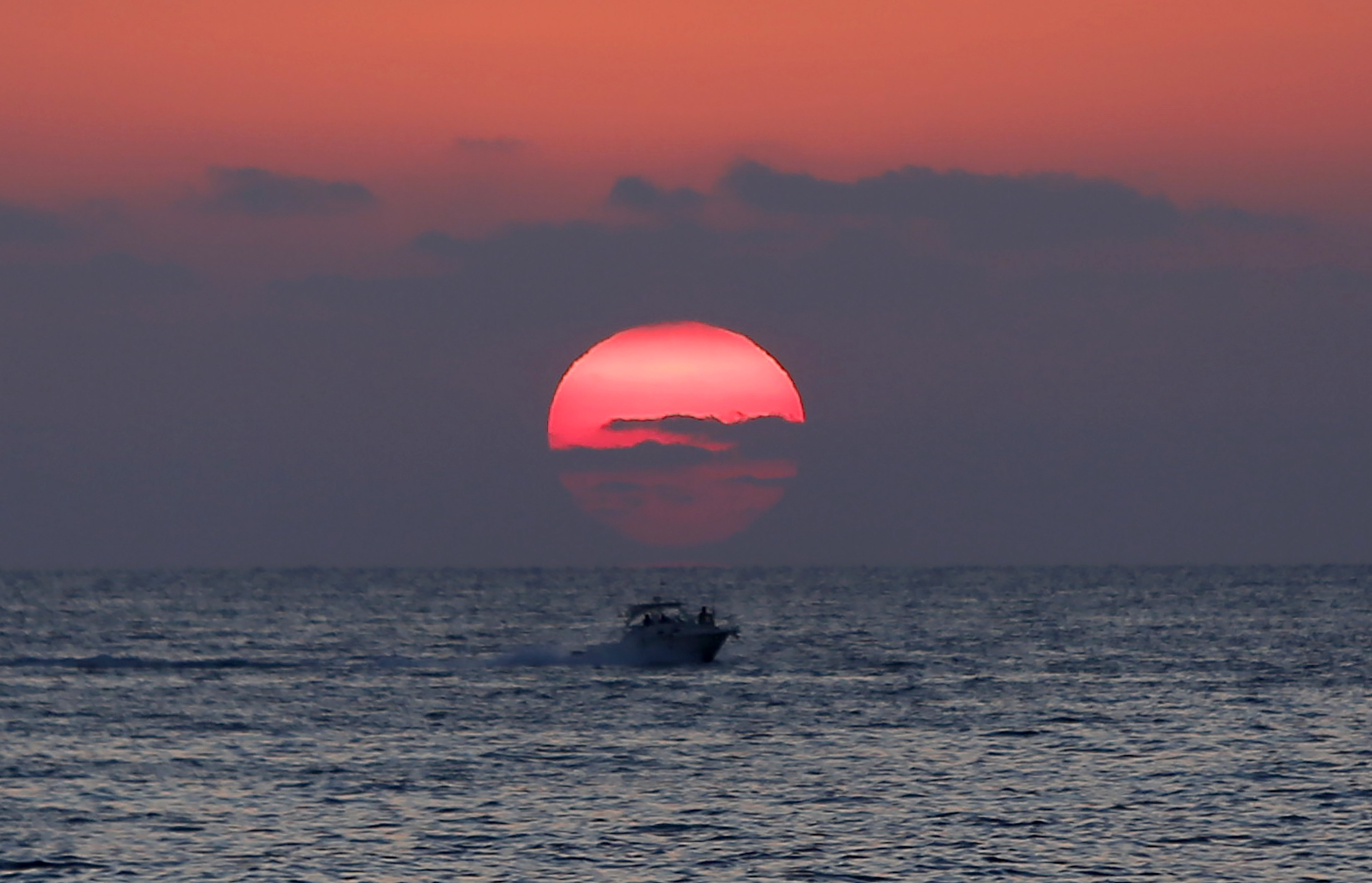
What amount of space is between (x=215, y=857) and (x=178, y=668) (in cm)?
7402

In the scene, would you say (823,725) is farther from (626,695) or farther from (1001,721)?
(626,695)

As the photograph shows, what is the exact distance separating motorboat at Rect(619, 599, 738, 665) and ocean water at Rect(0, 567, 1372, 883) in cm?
137

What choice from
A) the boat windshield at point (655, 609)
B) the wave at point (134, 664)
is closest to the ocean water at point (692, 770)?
the wave at point (134, 664)

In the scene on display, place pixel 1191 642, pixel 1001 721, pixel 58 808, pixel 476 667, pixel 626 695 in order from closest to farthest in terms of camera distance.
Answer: pixel 58 808 → pixel 1001 721 → pixel 626 695 → pixel 476 667 → pixel 1191 642

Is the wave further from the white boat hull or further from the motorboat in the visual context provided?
the white boat hull

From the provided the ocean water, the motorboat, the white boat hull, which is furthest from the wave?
the white boat hull

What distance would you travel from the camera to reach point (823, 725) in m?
75.4

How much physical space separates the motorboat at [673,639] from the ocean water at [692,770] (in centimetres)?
137

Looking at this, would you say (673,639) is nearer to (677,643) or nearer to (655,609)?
(677,643)

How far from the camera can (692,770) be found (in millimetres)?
61156

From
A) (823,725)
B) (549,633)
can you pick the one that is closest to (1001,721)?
(823,725)

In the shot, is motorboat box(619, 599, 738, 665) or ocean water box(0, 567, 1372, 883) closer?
ocean water box(0, 567, 1372, 883)

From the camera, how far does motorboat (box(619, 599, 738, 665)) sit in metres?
107

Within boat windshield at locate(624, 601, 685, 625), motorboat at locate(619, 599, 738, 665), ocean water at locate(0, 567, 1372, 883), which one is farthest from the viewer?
motorboat at locate(619, 599, 738, 665)
